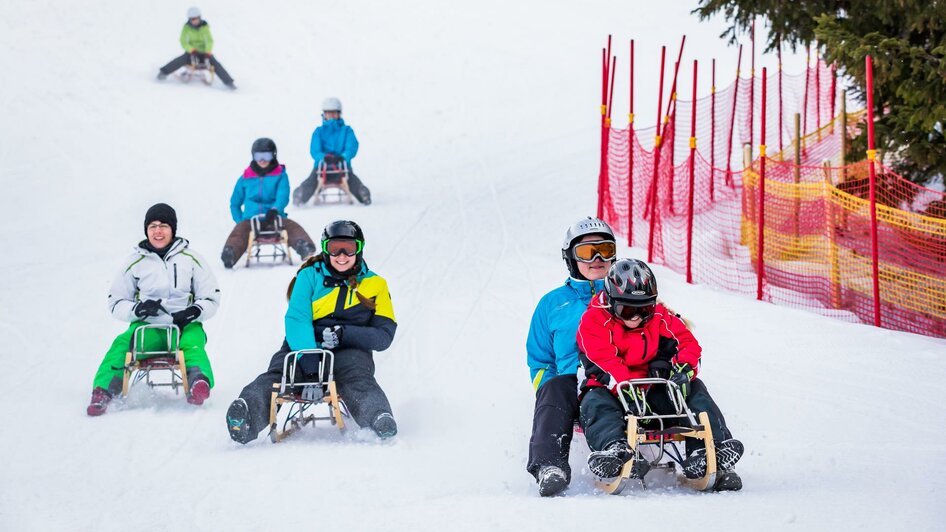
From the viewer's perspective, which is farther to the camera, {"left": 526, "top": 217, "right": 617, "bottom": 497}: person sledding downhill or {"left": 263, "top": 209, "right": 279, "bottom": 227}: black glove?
{"left": 263, "top": 209, "right": 279, "bottom": 227}: black glove

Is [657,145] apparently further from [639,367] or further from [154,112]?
[154,112]

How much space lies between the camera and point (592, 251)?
616 centimetres

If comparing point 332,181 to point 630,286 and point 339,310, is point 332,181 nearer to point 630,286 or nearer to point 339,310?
point 339,310

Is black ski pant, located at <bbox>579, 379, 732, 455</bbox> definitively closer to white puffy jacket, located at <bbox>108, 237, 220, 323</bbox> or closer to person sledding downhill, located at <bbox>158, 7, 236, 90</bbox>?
white puffy jacket, located at <bbox>108, 237, 220, 323</bbox>

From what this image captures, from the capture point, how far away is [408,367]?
28.3 feet

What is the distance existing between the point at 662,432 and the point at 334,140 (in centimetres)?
1101

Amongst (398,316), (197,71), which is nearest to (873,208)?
(398,316)

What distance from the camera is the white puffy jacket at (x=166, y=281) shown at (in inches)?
305

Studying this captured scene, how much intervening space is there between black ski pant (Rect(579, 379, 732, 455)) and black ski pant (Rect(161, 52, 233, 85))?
17754 mm

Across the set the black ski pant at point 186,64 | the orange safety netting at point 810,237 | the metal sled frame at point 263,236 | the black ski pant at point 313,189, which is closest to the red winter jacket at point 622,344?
the orange safety netting at point 810,237

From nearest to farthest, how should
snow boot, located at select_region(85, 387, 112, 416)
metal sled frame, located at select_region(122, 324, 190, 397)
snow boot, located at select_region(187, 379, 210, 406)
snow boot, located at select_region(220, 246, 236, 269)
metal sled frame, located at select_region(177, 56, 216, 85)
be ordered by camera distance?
snow boot, located at select_region(85, 387, 112, 416) < snow boot, located at select_region(187, 379, 210, 406) < metal sled frame, located at select_region(122, 324, 190, 397) < snow boot, located at select_region(220, 246, 236, 269) < metal sled frame, located at select_region(177, 56, 216, 85)

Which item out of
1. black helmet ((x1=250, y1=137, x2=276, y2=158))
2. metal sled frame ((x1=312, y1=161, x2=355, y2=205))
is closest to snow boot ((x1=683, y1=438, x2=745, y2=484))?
black helmet ((x1=250, y1=137, x2=276, y2=158))

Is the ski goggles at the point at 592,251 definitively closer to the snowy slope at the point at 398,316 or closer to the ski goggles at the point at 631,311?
the ski goggles at the point at 631,311

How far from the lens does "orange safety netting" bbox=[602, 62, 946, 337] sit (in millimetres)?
9352
